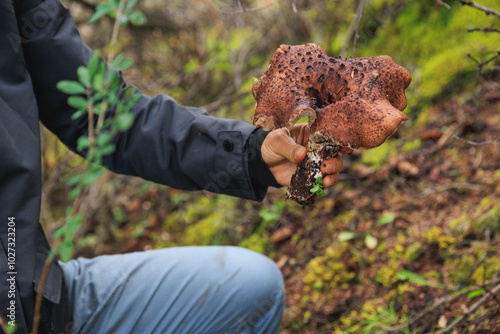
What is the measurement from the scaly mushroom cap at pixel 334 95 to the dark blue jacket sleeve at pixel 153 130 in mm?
477

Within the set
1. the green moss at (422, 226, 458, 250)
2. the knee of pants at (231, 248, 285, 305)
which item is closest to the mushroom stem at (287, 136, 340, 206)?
the knee of pants at (231, 248, 285, 305)

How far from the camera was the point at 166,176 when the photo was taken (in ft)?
7.28

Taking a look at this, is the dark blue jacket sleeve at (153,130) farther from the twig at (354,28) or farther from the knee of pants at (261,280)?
the twig at (354,28)

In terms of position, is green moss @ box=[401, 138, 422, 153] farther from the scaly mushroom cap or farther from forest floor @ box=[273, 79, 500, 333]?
the scaly mushroom cap

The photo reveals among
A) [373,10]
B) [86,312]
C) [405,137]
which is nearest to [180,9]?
[373,10]

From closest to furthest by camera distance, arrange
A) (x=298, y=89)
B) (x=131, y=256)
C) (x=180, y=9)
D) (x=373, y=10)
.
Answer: (x=298, y=89)
(x=131, y=256)
(x=373, y=10)
(x=180, y=9)

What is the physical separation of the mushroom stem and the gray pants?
26.8 inches

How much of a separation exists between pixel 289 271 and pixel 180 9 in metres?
4.32

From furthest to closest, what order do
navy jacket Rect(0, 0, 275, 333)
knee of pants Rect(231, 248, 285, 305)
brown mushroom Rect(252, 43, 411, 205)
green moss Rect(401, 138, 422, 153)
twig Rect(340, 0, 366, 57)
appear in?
green moss Rect(401, 138, 422, 153) → knee of pants Rect(231, 248, 285, 305) → twig Rect(340, 0, 366, 57) → navy jacket Rect(0, 0, 275, 333) → brown mushroom Rect(252, 43, 411, 205)

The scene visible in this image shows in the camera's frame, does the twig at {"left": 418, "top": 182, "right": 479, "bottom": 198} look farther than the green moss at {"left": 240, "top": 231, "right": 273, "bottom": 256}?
No

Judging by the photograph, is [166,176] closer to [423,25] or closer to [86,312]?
[86,312]

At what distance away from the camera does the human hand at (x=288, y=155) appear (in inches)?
71.2

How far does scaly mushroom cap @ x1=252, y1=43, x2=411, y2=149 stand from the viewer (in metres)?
1.46

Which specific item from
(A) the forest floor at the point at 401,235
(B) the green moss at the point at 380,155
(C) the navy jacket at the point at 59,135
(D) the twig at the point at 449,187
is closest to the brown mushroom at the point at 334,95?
(C) the navy jacket at the point at 59,135
